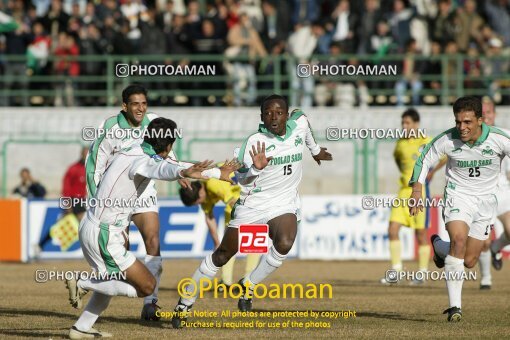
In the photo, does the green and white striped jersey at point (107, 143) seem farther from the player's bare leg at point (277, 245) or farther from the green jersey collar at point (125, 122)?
the player's bare leg at point (277, 245)

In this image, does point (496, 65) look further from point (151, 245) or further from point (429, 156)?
point (151, 245)

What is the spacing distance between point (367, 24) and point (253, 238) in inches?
579

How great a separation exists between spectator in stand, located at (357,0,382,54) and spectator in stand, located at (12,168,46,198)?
7781mm

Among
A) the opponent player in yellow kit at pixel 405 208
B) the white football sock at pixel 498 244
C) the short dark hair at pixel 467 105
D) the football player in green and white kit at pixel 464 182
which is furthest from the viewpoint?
the opponent player in yellow kit at pixel 405 208

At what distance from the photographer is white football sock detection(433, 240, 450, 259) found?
1394 centimetres

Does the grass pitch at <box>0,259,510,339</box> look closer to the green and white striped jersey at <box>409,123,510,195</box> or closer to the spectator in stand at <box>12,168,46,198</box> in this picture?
the green and white striped jersey at <box>409,123,510,195</box>

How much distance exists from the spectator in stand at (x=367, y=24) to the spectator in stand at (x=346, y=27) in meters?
0.14

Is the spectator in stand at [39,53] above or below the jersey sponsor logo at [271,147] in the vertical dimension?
above

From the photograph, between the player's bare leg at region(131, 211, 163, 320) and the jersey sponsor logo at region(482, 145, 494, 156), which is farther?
the player's bare leg at region(131, 211, 163, 320)

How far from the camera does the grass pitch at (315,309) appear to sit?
1261cm

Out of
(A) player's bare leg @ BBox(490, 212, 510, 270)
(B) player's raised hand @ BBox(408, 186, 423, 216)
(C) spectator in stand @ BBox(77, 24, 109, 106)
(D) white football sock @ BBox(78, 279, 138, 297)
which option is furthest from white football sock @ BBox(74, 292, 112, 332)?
(C) spectator in stand @ BBox(77, 24, 109, 106)

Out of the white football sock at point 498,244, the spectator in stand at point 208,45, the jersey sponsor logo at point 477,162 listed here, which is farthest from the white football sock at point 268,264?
the spectator in stand at point 208,45

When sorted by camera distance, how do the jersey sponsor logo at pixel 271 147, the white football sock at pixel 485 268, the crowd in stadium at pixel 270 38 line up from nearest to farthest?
the jersey sponsor logo at pixel 271 147, the white football sock at pixel 485 268, the crowd in stadium at pixel 270 38

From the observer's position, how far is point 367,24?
2791 cm
